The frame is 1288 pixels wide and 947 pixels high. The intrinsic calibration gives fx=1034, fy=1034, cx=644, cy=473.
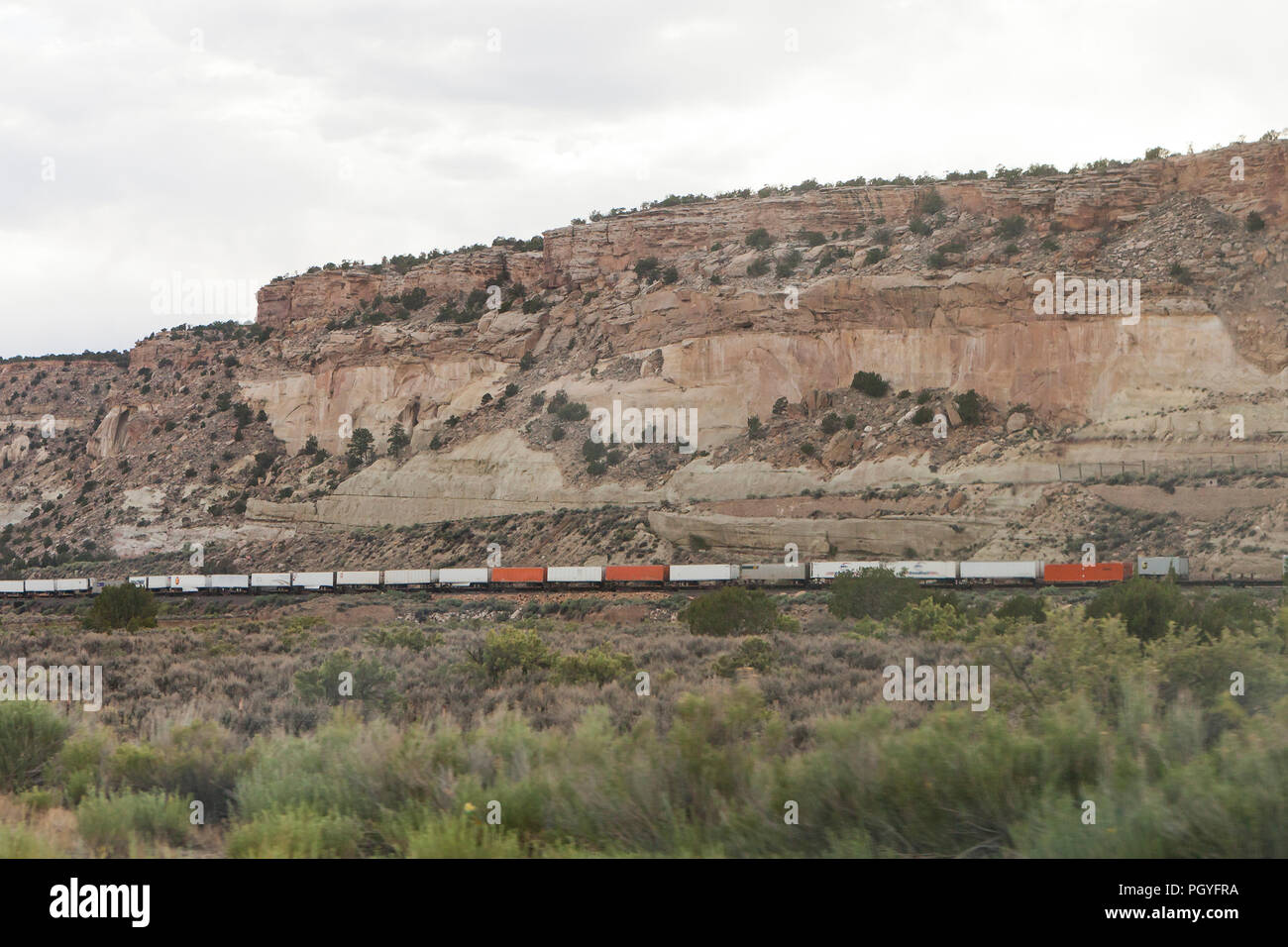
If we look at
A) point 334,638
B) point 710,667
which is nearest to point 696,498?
Result: point 334,638

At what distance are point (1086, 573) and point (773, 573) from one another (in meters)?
13.3

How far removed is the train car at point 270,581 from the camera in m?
55.2

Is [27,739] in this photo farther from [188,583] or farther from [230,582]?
[188,583]

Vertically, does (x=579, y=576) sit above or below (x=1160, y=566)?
below

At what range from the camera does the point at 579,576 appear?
163 feet

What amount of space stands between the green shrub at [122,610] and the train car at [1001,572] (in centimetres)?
3125

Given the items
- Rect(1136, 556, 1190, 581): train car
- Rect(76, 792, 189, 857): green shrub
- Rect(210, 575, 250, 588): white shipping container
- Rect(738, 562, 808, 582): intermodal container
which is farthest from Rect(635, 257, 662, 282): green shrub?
Rect(76, 792, 189, 857): green shrub

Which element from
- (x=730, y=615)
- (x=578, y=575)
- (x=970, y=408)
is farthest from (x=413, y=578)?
(x=730, y=615)

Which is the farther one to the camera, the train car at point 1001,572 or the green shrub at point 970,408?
the green shrub at point 970,408

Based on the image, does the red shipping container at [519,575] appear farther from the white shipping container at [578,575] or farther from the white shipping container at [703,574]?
the white shipping container at [703,574]

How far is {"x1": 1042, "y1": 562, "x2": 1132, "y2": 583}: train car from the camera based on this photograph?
1602 inches

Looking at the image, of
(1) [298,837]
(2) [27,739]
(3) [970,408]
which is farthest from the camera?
(3) [970,408]

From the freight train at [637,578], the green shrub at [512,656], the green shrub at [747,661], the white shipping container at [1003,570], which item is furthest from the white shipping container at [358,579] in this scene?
the green shrub at [747,661]
